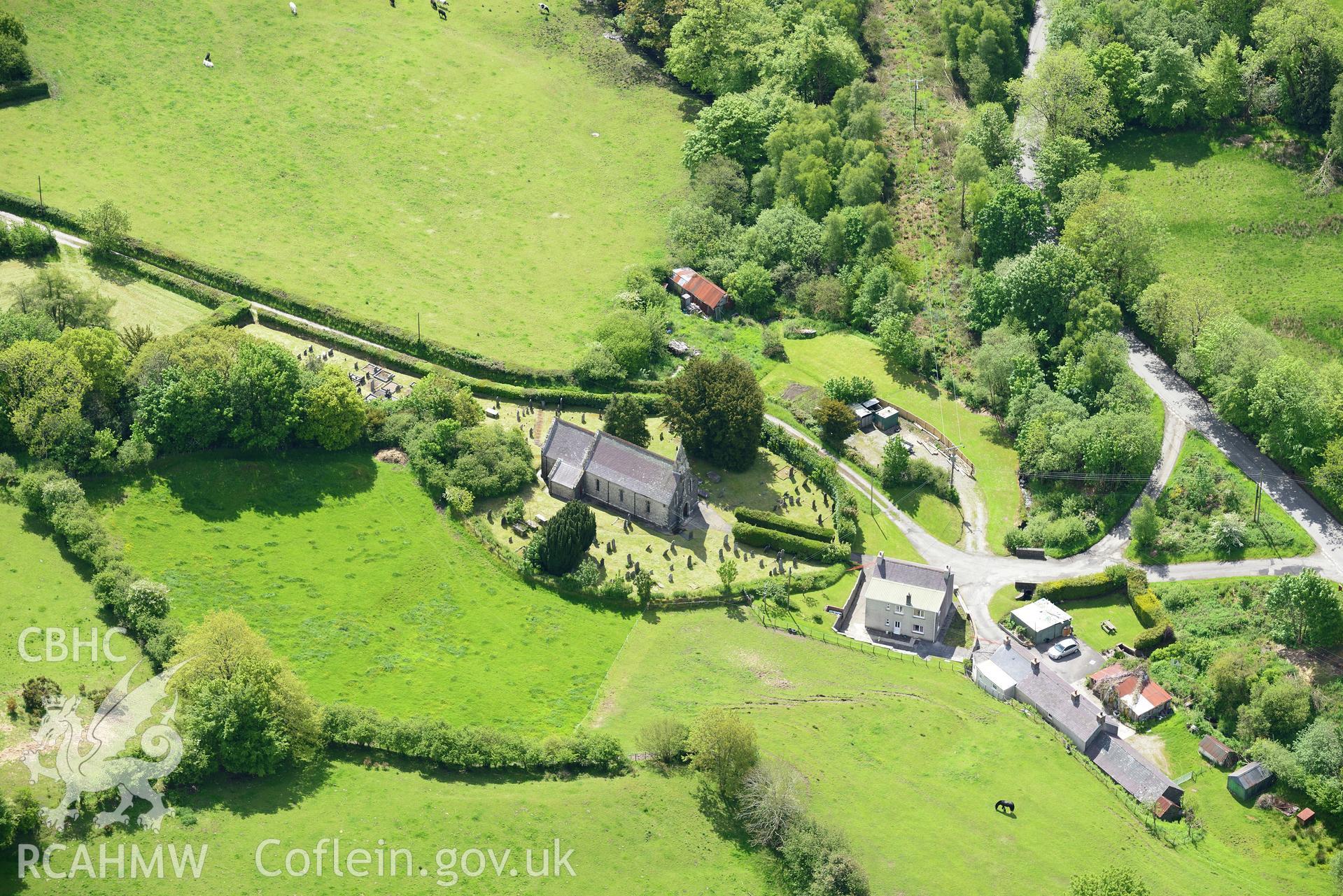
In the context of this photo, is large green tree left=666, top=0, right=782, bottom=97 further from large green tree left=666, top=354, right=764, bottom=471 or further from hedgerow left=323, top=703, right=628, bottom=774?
hedgerow left=323, top=703, right=628, bottom=774

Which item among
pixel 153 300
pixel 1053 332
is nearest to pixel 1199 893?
pixel 1053 332

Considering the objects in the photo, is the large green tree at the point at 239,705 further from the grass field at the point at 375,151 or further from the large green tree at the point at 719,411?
the grass field at the point at 375,151

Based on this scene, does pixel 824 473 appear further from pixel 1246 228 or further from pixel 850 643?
pixel 1246 228

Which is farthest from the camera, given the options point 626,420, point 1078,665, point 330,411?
point 626,420

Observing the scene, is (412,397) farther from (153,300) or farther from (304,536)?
(153,300)

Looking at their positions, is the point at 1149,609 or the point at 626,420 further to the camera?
the point at 626,420

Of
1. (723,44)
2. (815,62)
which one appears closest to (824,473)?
(815,62)
